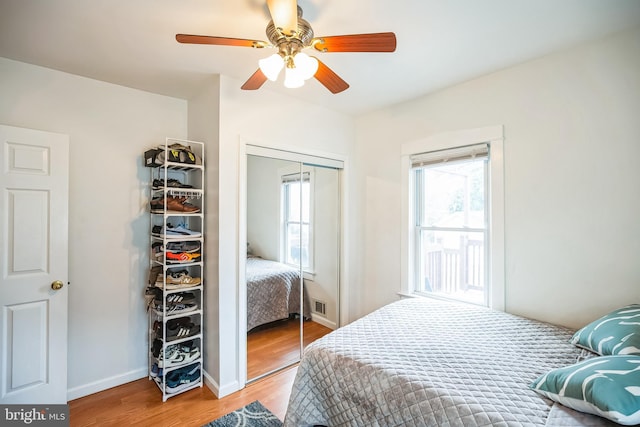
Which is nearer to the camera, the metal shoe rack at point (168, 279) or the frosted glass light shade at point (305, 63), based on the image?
the frosted glass light shade at point (305, 63)

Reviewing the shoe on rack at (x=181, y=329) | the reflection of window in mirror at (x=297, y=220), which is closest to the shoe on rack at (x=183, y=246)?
the shoe on rack at (x=181, y=329)

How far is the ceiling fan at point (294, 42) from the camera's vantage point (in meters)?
1.30

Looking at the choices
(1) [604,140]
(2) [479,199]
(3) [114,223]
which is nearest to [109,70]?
(3) [114,223]

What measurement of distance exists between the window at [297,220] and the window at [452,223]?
3.40ft

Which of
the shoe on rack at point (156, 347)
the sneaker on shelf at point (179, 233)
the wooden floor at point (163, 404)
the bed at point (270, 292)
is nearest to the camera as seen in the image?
the wooden floor at point (163, 404)

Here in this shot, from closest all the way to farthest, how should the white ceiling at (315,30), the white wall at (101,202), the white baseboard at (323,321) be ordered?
the white ceiling at (315,30) → the white wall at (101,202) → the white baseboard at (323,321)

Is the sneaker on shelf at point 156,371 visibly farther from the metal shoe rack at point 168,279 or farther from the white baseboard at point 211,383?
the white baseboard at point 211,383

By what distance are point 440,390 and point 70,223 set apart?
2738mm

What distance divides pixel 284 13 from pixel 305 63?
0.70 feet

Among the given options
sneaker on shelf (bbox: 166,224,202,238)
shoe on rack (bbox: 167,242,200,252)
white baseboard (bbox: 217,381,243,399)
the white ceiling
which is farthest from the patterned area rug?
the white ceiling

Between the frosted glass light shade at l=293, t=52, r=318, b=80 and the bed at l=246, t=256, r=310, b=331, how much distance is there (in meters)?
1.58

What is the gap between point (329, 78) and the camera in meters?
1.69

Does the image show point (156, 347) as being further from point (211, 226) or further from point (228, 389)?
point (211, 226)

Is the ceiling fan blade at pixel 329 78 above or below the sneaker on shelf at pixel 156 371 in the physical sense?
above
